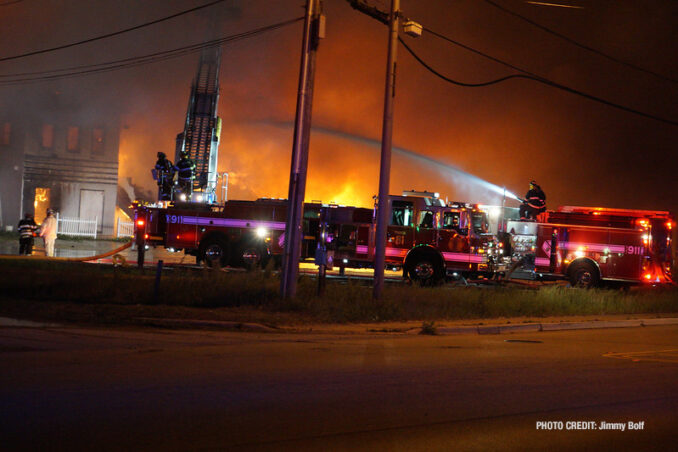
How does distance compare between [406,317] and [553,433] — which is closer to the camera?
[553,433]

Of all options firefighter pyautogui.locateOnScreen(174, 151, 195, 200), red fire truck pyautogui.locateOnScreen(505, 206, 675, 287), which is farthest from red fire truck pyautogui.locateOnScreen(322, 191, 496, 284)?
firefighter pyautogui.locateOnScreen(174, 151, 195, 200)

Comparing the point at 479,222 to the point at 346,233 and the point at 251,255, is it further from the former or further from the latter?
the point at 251,255

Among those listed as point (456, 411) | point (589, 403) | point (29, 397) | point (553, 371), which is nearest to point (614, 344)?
point (553, 371)

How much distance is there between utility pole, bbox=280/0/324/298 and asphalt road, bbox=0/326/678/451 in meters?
2.59

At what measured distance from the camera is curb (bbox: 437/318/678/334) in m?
11.8

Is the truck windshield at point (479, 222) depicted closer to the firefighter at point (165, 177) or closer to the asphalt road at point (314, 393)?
the asphalt road at point (314, 393)

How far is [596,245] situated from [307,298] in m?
11.2

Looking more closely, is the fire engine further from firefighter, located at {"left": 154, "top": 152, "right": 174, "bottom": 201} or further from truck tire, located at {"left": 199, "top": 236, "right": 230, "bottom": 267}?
firefighter, located at {"left": 154, "top": 152, "right": 174, "bottom": 201}

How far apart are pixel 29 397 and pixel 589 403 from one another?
5309 millimetres

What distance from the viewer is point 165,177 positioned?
67.9 feet

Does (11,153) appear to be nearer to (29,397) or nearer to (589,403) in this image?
(29,397)

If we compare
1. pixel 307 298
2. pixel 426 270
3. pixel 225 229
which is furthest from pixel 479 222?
pixel 225 229

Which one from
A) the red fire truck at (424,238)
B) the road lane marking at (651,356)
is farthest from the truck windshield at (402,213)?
the road lane marking at (651,356)

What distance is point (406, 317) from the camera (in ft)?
41.1
